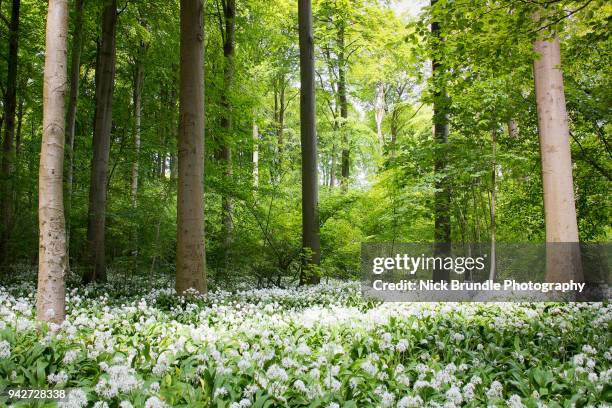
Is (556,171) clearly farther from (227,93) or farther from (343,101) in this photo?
(343,101)

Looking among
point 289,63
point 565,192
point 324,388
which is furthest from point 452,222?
point 289,63

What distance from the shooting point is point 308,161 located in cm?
1057

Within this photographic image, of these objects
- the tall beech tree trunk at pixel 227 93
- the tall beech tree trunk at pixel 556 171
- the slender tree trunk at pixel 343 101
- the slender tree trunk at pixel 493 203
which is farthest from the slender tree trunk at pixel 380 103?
the tall beech tree trunk at pixel 556 171

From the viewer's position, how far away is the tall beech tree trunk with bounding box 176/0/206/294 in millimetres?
7301

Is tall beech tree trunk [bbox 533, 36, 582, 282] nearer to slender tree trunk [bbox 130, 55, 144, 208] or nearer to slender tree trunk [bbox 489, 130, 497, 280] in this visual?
slender tree trunk [bbox 489, 130, 497, 280]

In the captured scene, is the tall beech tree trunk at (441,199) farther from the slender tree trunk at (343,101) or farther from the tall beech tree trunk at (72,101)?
the slender tree trunk at (343,101)

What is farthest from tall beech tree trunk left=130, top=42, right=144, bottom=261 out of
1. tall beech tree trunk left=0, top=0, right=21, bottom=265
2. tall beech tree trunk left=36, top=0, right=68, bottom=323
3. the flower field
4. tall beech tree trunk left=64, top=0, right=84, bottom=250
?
tall beech tree trunk left=36, top=0, right=68, bottom=323

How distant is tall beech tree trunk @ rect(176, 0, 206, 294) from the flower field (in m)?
0.94

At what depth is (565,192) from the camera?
6.93 m

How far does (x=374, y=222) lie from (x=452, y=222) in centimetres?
342

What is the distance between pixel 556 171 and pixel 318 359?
16.6 feet

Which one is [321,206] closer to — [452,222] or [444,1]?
[452,222]

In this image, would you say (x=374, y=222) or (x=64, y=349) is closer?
(x=64, y=349)

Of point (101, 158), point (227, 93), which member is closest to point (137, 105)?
point (227, 93)
